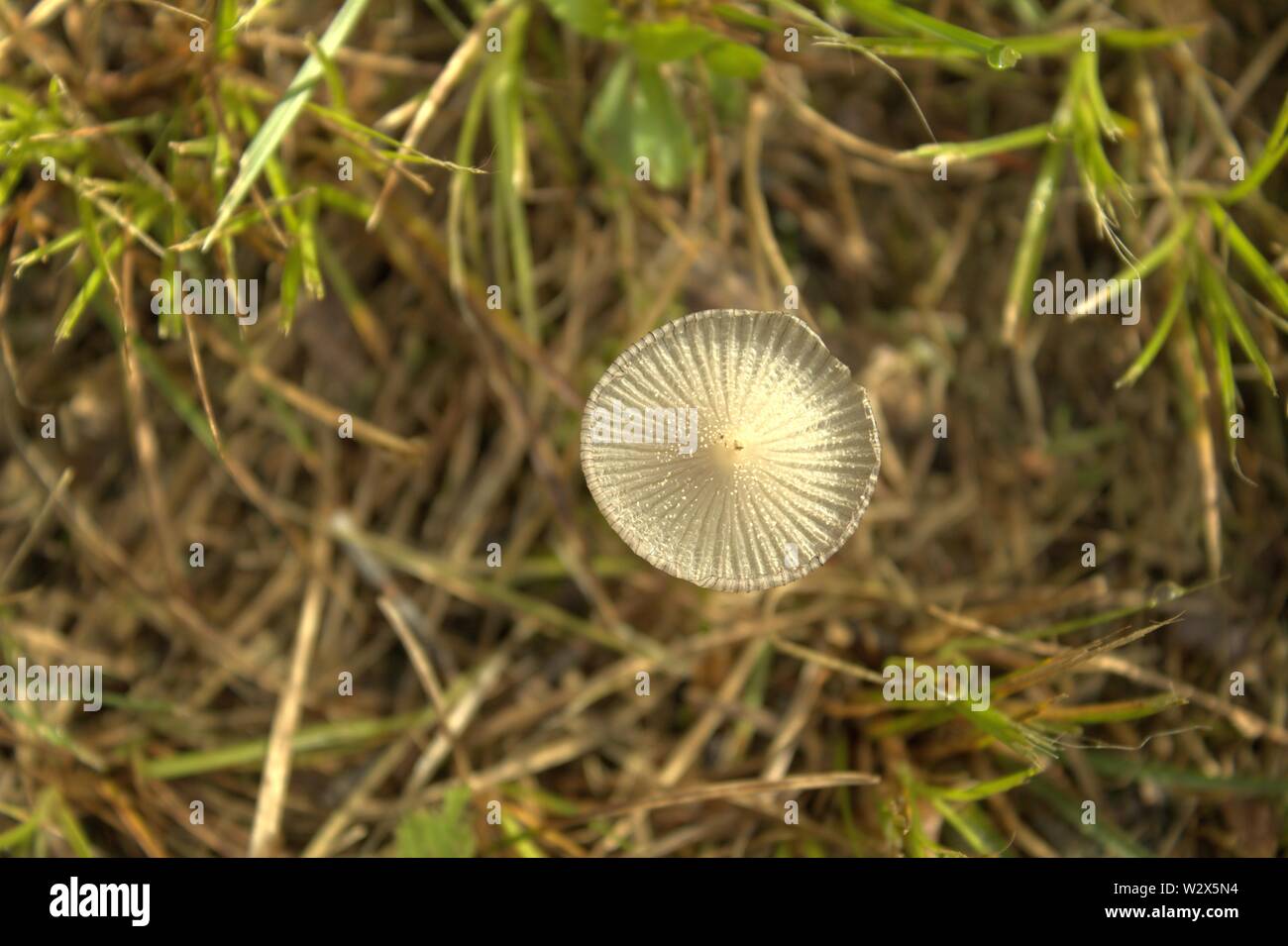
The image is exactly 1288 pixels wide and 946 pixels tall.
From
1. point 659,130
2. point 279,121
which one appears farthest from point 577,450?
point 279,121

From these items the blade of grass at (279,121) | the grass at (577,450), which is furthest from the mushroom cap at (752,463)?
the blade of grass at (279,121)

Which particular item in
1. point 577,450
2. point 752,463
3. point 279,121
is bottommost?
point 752,463

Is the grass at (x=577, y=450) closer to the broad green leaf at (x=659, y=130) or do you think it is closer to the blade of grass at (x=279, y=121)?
the broad green leaf at (x=659, y=130)

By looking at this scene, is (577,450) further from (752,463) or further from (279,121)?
(279,121)

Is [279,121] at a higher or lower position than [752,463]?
higher

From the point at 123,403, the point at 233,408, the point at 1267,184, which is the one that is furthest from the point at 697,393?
the point at 1267,184

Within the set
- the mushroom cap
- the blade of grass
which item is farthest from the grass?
the mushroom cap
